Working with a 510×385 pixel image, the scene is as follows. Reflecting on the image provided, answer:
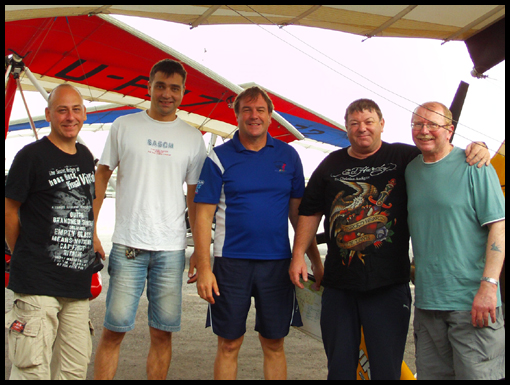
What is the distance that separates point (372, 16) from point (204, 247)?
2.50 meters

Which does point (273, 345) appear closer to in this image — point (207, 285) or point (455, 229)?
point (207, 285)

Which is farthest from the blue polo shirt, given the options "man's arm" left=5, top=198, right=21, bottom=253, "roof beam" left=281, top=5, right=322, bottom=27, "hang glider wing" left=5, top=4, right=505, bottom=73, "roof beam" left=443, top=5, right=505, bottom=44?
"roof beam" left=443, top=5, right=505, bottom=44

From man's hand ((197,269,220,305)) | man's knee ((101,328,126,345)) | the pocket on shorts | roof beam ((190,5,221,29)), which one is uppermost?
roof beam ((190,5,221,29))

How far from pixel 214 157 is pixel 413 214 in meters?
1.05

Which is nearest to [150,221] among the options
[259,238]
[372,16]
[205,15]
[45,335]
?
[259,238]

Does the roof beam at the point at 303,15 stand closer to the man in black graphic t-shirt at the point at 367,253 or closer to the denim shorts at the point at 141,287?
the man in black graphic t-shirt at the point at 367,253

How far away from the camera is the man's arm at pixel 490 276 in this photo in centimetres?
174

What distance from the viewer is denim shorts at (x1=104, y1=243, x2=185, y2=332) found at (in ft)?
7.59

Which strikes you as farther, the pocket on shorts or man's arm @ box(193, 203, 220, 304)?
man's arm @ box(193, 203, 220, 304)

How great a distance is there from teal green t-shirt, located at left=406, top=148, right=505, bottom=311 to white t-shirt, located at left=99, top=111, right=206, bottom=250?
1266 mm

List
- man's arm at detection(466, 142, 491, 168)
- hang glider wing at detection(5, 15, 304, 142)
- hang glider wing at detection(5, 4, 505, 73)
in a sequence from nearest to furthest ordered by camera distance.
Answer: man's arm at detection(466, 142, 491, 168) → hang glider wing at detection(5, 4, 505, 73) → hang glider wing at detection(5, 15, 304, 142)

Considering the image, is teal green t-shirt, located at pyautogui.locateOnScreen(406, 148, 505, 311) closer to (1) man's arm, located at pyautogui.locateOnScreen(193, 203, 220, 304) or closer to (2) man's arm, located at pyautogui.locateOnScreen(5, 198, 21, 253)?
(1) man's arm, located at pyautogui.locateOnScreen(193, 203, 220, 304)

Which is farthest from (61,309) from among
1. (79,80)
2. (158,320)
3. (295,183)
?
(79,80)
